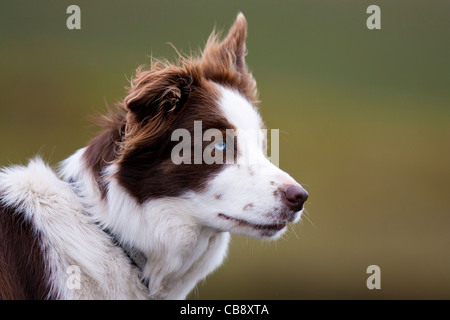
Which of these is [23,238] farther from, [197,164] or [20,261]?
[197,164]

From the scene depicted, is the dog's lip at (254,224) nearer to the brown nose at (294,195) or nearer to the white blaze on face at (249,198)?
the white blaze on face at (249,198)

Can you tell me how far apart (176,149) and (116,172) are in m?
0.44

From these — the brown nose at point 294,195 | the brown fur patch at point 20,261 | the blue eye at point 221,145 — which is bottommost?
the brown fur patch at point 20,261

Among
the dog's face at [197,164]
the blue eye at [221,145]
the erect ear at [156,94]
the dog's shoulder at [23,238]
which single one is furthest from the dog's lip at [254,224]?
the dog's shoulder at [23,238]

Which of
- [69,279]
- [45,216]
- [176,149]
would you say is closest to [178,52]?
[176,149]

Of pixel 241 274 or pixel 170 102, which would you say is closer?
pixel 170 102

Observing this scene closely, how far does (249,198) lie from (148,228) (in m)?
0.71

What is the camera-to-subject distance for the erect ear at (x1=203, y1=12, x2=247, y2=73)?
4.89m

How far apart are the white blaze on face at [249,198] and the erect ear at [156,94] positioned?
53 centimetres

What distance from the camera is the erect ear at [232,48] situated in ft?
16.0

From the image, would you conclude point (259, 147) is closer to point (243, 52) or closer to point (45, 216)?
point (243, 52)

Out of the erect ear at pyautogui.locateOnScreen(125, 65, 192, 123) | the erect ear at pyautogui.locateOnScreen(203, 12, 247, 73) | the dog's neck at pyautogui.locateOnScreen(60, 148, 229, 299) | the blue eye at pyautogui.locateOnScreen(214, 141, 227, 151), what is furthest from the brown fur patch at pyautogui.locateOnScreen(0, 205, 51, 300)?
the erect ear at pyautogui.locateOnScreen(203, 12, 247, 73)

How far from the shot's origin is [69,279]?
13.0 ft

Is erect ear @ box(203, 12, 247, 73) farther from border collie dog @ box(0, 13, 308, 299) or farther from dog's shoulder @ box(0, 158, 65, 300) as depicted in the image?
dog's shoulder @ box(0, 158, 65, 300)
